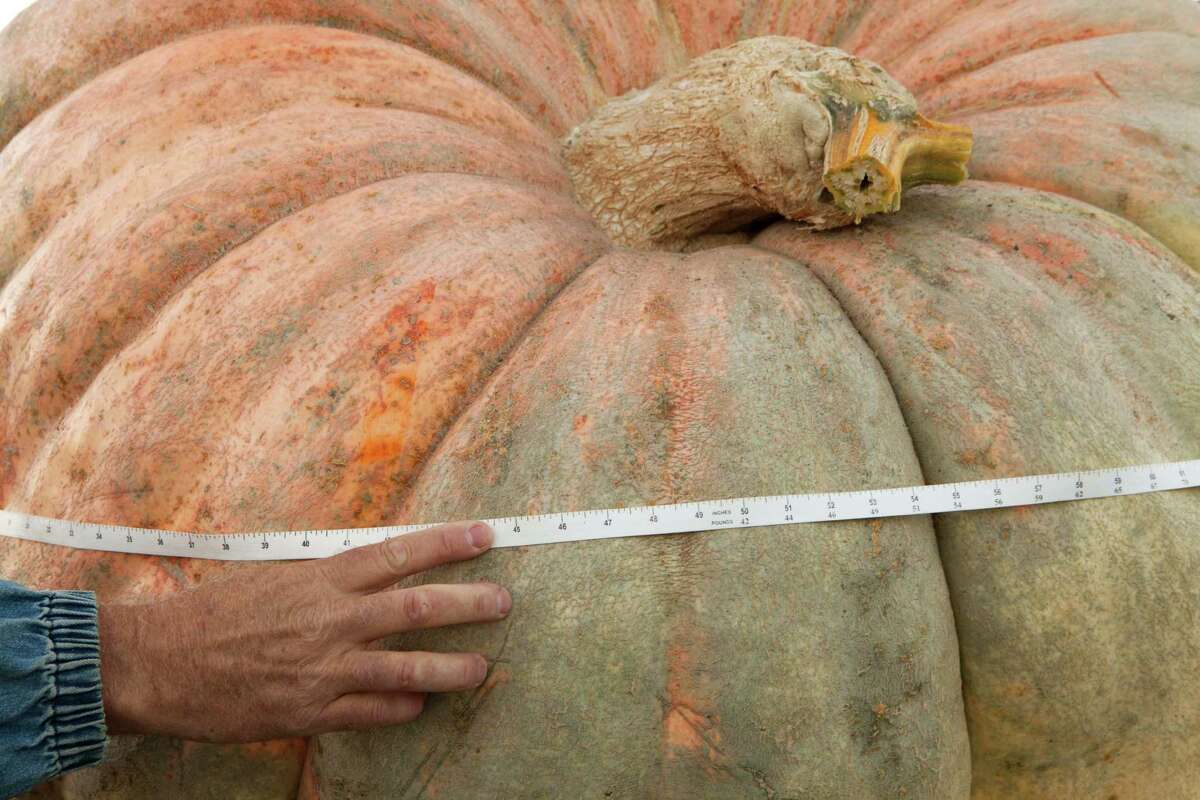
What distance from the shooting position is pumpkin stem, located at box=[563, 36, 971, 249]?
164 cm

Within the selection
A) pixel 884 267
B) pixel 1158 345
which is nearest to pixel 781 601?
pixel 884 267

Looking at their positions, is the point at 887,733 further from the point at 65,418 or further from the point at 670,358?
the point at 65,418

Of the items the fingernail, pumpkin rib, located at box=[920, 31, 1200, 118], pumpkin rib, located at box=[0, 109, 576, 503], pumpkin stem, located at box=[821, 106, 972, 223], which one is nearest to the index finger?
the fingernail

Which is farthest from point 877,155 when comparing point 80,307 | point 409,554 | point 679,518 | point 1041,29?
point 80,307

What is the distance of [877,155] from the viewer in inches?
63.6

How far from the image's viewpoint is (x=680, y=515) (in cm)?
130

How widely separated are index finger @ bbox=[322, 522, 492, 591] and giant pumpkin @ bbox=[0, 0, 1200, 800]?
45 mm

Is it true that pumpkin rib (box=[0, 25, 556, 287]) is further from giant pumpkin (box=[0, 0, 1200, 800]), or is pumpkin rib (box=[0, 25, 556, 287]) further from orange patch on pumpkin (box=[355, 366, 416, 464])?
orange patch on pumpkin (box=[355, 366, 416, 464])

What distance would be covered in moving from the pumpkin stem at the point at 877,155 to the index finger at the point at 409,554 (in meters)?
0.84

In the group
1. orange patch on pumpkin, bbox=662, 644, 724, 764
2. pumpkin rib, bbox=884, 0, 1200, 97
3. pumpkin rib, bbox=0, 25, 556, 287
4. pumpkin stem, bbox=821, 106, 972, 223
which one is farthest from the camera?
pumpkin rib, bbox=884, 0, 1200, 97

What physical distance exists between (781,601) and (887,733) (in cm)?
24

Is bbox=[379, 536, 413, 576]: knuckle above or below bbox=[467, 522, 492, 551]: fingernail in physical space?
above

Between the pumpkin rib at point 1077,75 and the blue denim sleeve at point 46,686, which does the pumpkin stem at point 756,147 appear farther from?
the blue denim sleeve at point 46,686

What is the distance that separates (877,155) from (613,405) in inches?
25.4
